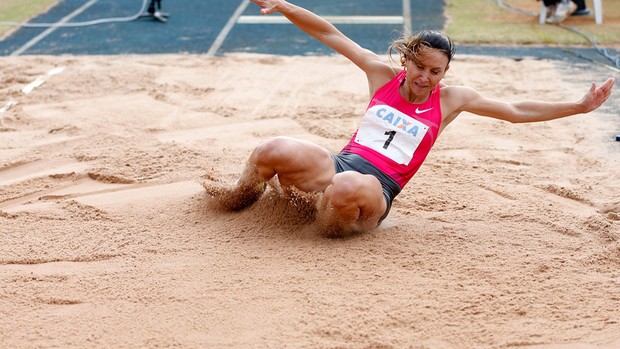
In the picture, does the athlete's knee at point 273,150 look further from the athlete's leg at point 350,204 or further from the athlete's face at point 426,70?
the athlete's face at point 426,70

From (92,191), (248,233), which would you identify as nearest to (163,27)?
(92,191)

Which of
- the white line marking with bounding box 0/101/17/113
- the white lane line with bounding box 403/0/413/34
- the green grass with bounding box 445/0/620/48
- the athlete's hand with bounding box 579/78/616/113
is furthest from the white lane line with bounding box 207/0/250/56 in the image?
the athlete's hand with bounding box 579/78/616/113

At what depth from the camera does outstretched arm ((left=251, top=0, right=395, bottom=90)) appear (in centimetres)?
373

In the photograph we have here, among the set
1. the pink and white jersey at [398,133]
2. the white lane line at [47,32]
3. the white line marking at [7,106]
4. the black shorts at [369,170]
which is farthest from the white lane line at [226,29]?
the black shorts at [369,170]

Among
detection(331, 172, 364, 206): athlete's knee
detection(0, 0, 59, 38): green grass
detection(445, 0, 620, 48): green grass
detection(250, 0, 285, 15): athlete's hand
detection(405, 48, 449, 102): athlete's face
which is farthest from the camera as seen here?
detection(0, 0, 59, 38): green grass

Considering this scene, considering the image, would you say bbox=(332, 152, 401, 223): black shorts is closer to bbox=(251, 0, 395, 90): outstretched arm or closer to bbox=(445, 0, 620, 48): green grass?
bbox=(251, 0, 395, 90): outstretched arm

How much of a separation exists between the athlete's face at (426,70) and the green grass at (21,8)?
630cm

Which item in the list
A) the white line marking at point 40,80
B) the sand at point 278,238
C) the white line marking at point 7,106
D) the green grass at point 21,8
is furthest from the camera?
the green grass at point 21,8

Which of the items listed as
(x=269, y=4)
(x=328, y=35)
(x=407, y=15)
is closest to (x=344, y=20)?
(x=407, y=15)

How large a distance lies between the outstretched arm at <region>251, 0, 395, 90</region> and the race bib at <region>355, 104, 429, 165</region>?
21cm

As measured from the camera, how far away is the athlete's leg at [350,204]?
3.19 meters

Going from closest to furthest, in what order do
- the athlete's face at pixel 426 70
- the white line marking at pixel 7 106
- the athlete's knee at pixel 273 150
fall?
the athlete's knee at pixel 273 150
the athlete's face at pixel 426 70
the white line marking at pixel 7 106

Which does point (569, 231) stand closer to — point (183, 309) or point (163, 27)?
point (183, 309)

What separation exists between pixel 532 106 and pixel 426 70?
54cm
